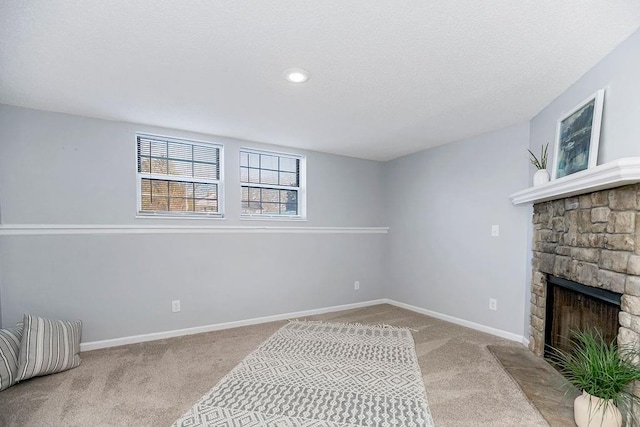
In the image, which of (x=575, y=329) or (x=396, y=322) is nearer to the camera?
(x=575, y=329)

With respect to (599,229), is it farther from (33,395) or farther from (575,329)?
(33,395)

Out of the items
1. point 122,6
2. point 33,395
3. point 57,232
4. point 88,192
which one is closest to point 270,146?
point 88,192

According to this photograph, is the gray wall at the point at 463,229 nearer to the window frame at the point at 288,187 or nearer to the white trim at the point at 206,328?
the white trim at the point at 206,328

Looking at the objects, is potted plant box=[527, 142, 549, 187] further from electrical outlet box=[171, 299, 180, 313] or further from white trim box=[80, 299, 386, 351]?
electrical outlet box=[171, 299, 180, 313]

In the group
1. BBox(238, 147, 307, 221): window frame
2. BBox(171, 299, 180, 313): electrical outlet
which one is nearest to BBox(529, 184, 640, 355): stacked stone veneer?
BBox(238, 147, 307, 221): window frame

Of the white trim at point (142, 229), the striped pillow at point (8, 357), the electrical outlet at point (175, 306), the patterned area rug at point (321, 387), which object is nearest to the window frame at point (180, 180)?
the white trim at point (142, 229)

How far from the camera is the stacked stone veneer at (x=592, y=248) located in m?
1.79

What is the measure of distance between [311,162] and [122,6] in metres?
2.99

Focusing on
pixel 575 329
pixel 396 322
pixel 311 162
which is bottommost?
pixel 396 322

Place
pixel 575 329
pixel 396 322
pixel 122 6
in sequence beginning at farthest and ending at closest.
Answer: pixel 396 322
pixel 575 329
pixel 122 6

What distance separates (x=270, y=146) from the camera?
408cm

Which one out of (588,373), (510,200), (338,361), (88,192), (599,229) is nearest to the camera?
(588,373)

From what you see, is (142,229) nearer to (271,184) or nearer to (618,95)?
(271,184)

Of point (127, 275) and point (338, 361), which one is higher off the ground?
point (127, 275)
